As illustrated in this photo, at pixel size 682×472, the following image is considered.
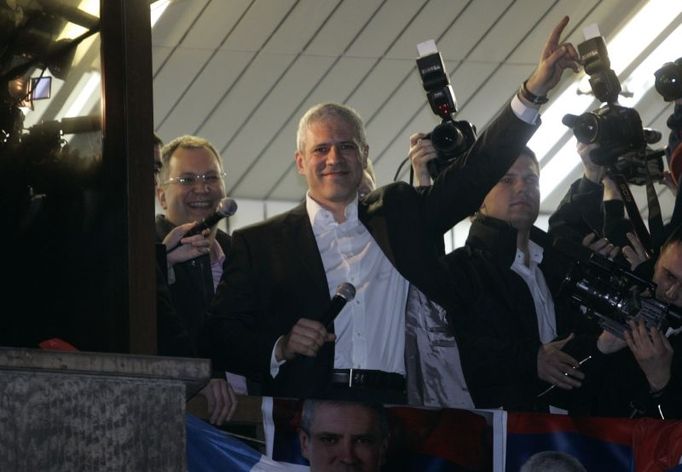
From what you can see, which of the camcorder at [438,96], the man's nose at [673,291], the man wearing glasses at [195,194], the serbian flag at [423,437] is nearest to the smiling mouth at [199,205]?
the man wearing glasses at [195,194]

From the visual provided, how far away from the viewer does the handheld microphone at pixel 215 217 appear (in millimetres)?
5879

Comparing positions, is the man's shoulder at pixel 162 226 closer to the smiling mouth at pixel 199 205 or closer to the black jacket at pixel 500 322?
the smiling mouth at pixel 199 205

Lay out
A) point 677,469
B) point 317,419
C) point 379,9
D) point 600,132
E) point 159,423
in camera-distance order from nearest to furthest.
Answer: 1. point 159,423
2. point 317,419
3. point 677,469
4. point 600,132
5. point 379,9

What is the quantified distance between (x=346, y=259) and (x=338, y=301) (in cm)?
60

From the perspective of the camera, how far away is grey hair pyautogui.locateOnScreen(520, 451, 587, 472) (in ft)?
17.2

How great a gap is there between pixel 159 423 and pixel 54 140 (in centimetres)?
93

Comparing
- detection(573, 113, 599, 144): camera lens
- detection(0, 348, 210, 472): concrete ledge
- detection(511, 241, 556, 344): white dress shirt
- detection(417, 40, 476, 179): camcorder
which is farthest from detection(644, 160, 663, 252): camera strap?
detection(0, 348, 210, 472): concrete ledge

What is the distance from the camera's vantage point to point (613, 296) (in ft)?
18.7

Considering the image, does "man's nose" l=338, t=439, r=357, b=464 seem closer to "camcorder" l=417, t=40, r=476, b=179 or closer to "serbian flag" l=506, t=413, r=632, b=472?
"serbian flag" l=506, t=413, r=632, b=472

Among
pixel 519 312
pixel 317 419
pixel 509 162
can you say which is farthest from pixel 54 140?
pixel 519 312

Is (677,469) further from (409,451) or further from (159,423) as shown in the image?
(159,423)

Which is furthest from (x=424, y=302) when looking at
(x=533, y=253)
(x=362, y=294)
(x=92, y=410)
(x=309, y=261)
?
(x=92, y=410)

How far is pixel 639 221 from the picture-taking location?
22.1ft

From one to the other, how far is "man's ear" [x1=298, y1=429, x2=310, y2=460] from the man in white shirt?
354mm
